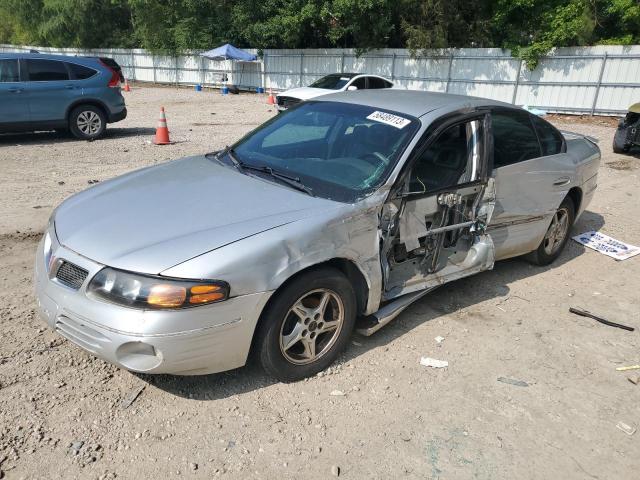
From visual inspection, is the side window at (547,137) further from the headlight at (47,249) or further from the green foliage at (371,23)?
the green foliage at (371,23)

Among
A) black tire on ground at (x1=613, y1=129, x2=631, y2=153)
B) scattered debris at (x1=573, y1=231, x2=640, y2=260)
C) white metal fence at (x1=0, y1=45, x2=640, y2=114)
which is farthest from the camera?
white metal fence at (x1=0, y1=45, x2=640, y2=114)

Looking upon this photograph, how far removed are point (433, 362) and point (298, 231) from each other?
1372mm

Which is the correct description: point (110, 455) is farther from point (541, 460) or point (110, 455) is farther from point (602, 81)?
point (602, 81)

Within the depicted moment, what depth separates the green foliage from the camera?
752 inches

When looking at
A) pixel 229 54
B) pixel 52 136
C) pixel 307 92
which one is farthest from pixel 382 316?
pixel 229 54

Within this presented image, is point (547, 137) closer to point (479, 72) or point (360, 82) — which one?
point (360, 82)

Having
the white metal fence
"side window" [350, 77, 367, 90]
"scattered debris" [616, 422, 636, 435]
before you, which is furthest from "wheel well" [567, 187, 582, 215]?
the white metal fence

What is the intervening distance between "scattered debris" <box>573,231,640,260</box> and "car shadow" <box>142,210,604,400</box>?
0.14 metres

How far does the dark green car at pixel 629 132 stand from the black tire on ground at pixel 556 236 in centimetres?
700

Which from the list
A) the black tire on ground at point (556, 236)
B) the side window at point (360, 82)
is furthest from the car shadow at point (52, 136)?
the black tire on ground at point (556, 236)

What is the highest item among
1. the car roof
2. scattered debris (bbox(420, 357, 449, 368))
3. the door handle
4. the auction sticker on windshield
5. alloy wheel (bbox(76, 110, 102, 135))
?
the car roof

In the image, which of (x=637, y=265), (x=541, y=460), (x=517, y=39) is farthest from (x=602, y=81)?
(x=541, y=460)

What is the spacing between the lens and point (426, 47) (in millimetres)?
21844

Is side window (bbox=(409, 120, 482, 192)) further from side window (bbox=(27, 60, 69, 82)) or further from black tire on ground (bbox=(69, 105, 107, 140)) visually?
side window (bbox=(27, 60, 69, 82))
